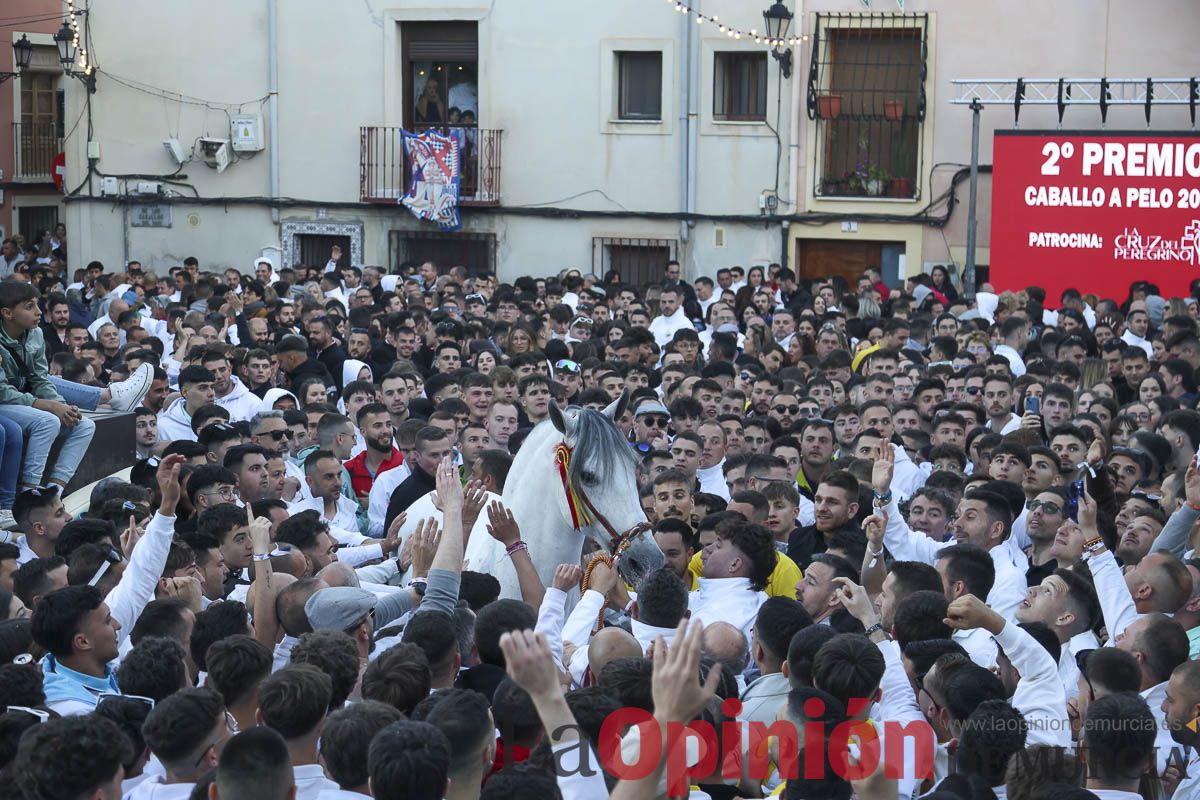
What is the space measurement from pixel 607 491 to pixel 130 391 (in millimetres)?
3898

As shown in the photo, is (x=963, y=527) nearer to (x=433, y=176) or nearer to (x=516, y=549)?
(x=516, y=549)

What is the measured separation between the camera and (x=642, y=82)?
2256 cm

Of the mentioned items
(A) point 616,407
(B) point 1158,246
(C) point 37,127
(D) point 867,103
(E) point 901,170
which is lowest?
(A) point 616,407

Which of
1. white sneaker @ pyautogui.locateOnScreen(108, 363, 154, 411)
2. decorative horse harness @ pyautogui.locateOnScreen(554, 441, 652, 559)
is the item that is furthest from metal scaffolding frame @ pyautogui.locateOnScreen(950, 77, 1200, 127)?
decorative horse harness @ pyautogui.locateOnScreen(554, 441, 652, 559)

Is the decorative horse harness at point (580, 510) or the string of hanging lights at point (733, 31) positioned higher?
the string of hanging lights at point (733, 31)

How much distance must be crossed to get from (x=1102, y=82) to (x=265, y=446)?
45.5 ft

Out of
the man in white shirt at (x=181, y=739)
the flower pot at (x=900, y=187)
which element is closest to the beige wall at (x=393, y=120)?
the flower pot at (x=900, y=187)

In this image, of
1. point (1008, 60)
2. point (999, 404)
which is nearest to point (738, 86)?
point (1008, 60)

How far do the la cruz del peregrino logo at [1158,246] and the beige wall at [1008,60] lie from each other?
2.00 m

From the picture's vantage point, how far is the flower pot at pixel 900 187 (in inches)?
845

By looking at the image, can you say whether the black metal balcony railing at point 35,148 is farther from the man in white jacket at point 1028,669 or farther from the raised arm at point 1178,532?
the man in white jacket at point 1028,669

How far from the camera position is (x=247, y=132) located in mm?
23609

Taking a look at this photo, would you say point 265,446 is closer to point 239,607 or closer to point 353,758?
point 239,607

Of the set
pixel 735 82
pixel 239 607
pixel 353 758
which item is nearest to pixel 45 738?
pixel 353 758
